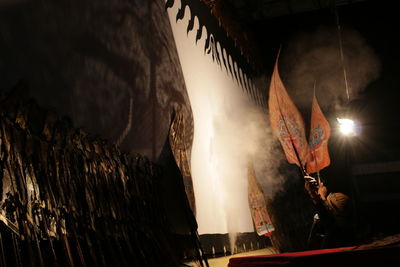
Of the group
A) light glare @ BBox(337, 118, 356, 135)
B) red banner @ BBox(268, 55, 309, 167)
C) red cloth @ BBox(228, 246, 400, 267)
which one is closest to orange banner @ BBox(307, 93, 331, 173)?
red banner @ BBox(268, 55, 309, 167)

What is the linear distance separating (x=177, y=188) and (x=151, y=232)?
53cm

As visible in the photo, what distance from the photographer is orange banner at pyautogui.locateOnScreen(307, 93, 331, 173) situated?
4.40 metres

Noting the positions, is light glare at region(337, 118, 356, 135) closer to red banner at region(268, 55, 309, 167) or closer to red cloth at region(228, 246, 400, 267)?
red banner at region(268, 55, 309, 167)

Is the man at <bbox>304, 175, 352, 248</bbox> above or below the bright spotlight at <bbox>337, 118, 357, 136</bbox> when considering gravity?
below

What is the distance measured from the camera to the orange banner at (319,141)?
4.40 meters

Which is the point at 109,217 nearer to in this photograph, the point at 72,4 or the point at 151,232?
the point at 151,232

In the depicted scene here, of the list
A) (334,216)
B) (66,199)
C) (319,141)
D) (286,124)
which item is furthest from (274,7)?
(66,199)

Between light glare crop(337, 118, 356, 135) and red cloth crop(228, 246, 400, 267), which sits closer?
red cloth crop(228, 246, 400, 267)

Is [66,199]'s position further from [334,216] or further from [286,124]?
[334,216]

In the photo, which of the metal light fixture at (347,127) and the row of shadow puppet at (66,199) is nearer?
the row of shadow puppet at (66,199)

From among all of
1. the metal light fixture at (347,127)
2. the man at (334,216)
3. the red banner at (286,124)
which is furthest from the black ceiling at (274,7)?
the man at (334,216)

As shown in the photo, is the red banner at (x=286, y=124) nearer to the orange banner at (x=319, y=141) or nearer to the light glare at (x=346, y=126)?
the orange banner at (x=319, y=141)

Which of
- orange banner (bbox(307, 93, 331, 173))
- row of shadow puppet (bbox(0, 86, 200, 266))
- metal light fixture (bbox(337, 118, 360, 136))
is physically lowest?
row of shadow puppet (bbox(0, 86, 200, 266))

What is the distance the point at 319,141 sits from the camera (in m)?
4.45
